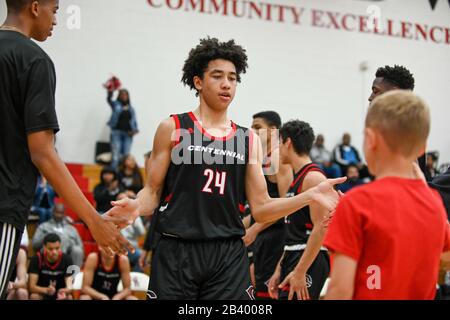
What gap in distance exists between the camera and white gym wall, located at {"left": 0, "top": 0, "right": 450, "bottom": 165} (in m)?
17.0

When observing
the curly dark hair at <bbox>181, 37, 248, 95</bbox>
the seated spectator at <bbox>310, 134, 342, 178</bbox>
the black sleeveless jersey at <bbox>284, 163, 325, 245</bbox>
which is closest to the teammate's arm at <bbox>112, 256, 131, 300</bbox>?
the black sleeveless jersey at <bbox>284, 163, 325, 245</bbox>

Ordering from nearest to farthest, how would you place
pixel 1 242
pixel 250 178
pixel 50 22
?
pixel 1 242, pixel 50 22, pixel 250 178

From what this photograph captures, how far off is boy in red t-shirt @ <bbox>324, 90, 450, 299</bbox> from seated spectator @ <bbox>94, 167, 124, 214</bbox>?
1070 cm

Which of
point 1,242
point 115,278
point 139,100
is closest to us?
point 1,242

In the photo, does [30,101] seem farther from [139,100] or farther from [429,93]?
[429,93]

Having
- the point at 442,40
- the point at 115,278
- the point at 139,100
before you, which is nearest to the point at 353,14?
the point at 442,40

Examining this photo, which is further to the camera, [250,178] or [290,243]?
[290,243]

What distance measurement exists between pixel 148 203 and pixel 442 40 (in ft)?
58.9

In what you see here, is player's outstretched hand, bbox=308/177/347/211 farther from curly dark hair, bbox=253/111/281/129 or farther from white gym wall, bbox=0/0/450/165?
white gym wall, bbox=0/0/450/165

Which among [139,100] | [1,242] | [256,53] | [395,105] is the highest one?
[256,53]

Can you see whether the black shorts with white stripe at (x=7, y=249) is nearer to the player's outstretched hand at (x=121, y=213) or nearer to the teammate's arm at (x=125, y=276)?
the player's outstretched hand at (x=121, y=213)

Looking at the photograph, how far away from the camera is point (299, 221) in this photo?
648cm

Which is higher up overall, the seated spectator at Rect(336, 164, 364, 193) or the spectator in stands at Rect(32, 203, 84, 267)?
the seated spectator at Rect(336, 164, 364, 193)

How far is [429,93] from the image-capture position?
1986 centimetres
